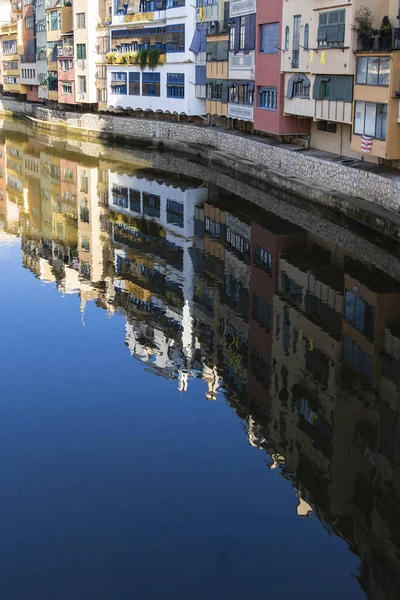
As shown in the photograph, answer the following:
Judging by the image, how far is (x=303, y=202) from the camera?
2880 cm

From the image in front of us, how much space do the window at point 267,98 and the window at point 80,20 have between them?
2661cm

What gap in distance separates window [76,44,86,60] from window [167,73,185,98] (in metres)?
13.4

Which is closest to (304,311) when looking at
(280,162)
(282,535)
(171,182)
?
(282,535)

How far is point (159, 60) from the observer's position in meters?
49.8

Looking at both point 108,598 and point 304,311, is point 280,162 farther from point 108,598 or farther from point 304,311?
point 108,598

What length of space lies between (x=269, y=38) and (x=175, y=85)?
1330cm

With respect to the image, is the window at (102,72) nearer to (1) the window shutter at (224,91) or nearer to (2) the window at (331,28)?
(1) the window shutter at (224,91)

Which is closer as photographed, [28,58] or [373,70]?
[373,70]

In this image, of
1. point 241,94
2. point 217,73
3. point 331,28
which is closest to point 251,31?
point 241,94

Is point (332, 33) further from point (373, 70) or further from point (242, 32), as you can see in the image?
point (242, 32)

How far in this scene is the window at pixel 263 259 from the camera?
22125 mm

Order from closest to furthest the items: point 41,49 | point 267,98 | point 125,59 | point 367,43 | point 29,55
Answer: point 367,43, point 267,98, point 125,59, point 41,49, point 29,55

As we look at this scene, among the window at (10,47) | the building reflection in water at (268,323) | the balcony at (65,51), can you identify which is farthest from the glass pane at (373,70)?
the window at (10,47)

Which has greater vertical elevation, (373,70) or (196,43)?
(196,43)
